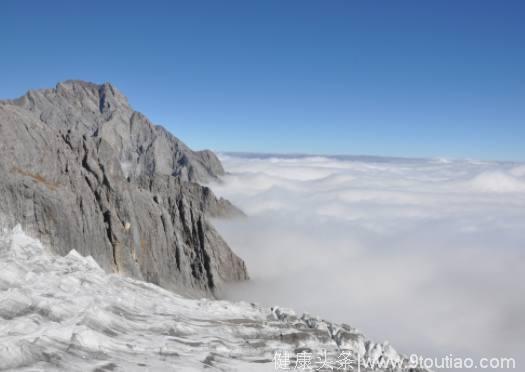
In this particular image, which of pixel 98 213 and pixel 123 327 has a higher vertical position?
pixel 98 213

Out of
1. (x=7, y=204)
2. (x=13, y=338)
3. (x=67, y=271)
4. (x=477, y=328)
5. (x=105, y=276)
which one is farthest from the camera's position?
(x=477, y=328)

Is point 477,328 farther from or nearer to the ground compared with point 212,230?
nearer to the ground

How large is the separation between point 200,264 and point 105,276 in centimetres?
5511

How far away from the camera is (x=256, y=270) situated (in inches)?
5984

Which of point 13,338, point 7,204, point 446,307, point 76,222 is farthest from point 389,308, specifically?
point 13,338

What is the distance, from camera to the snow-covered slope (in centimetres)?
3169

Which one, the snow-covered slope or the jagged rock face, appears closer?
the snow-covered slope

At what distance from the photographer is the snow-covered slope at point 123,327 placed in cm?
3169

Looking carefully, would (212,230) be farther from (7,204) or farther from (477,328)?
(477,328)

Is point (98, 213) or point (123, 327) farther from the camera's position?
point (98, 213)

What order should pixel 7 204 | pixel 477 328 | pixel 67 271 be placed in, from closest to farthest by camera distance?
pixel 67 271 → pixel 7 204 → pixel 477 328

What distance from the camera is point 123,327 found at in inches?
1607

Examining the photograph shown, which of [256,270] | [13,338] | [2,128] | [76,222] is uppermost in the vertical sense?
[2,128]

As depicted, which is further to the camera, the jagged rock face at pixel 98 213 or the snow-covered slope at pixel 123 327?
the jagged rock face at pixel 98 213
